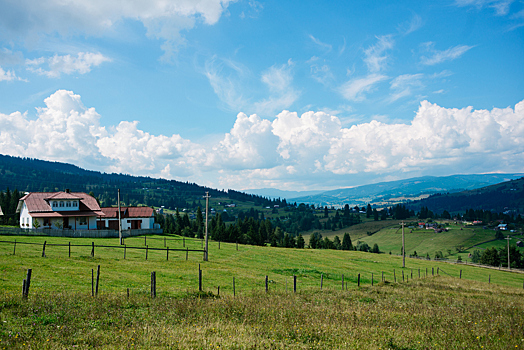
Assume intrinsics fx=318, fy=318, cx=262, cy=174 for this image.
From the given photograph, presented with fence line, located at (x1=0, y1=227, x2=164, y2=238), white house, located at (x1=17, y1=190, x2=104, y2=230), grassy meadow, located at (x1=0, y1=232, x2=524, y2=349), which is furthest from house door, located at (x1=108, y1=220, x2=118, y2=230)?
grassy meadow, located at (x1=0, y1=232, x2=524, y2=349)

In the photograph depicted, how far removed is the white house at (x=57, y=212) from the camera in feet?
217

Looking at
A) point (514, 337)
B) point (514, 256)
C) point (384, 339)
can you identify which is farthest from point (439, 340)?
point (514, 256)

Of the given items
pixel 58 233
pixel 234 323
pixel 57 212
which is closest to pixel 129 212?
pixel 57 212

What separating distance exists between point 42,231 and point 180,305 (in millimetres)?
55466

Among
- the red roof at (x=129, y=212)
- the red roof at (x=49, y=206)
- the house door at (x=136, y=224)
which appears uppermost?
the red roof at (x=49, y=206)

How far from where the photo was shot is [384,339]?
39.8ft

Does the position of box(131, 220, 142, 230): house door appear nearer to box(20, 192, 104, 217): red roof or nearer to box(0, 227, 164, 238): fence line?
box(20, 192, 104, 217): red roof

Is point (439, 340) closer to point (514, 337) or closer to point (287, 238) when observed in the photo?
point (514, 337)

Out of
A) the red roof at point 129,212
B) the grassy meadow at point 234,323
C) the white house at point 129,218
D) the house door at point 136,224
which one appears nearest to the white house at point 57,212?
the white house at point 129,218

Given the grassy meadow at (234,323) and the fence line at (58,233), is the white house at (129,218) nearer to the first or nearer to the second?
the fence line at (58,233)

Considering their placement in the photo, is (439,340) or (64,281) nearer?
(439,340)

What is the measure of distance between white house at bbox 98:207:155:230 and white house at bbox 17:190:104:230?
333cm

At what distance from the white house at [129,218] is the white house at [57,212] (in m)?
3.33

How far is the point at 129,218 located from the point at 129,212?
1925 mm
